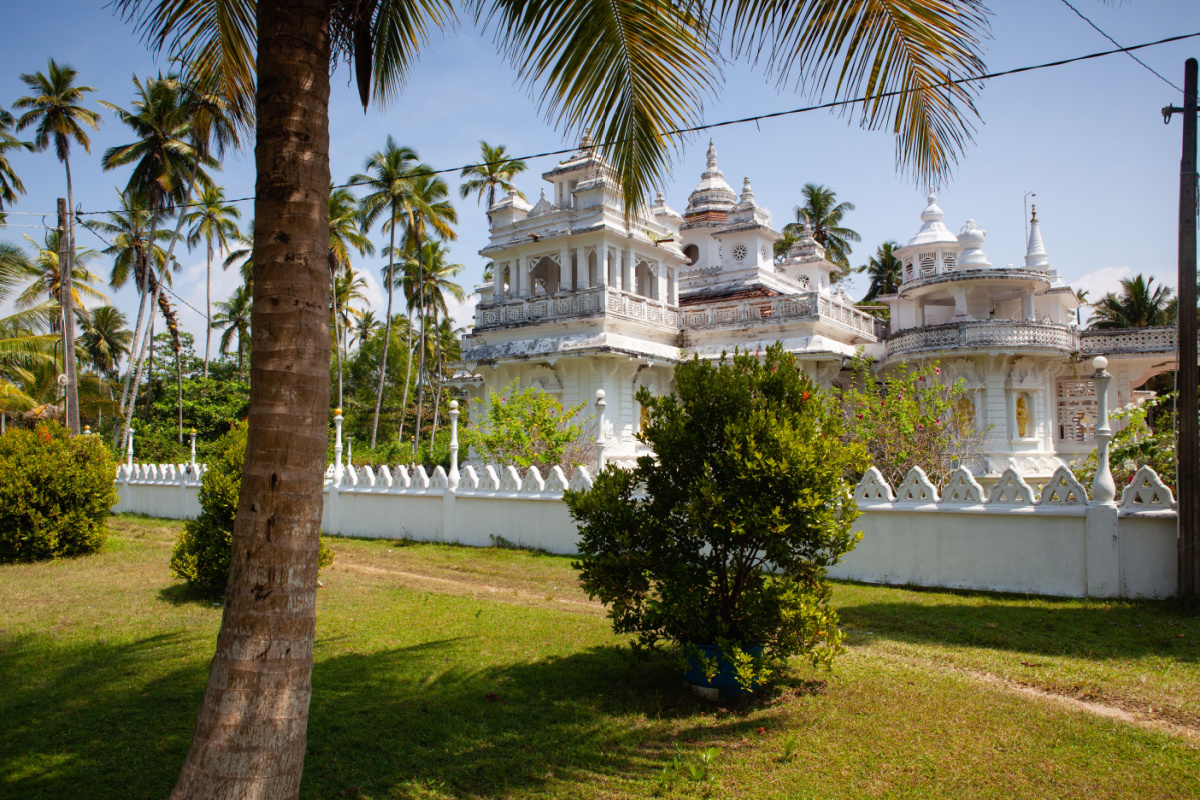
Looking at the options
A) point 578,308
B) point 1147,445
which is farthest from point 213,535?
point 578,308

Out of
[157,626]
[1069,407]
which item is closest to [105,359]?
[157,626]

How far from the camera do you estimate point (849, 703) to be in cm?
525

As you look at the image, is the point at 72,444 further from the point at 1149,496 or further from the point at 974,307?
the point at 974,307

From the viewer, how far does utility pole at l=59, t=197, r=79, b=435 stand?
57.7ft

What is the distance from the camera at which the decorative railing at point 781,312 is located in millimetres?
20688

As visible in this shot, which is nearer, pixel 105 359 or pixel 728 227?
pixel 728 227

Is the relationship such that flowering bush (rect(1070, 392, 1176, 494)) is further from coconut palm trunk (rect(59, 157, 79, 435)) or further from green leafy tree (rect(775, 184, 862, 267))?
green leafy tree (rect(775, 184, 862, 267))

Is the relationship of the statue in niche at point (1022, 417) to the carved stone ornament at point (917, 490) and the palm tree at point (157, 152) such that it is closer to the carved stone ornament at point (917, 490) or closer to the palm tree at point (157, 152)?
the carved stone ornament at point (917, 490)

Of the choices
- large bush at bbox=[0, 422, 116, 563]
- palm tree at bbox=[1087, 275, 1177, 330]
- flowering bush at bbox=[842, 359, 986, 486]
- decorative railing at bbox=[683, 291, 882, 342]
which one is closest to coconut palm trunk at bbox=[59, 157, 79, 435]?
large bush at bbox=[0, 422, 116, 563]

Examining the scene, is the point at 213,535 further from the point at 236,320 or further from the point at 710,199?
the point at 236,320

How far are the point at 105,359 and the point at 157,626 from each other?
163ft

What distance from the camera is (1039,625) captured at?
24.3ft

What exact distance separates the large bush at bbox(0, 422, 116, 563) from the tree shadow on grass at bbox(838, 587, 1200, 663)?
12.5m

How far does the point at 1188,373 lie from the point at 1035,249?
818 inches
